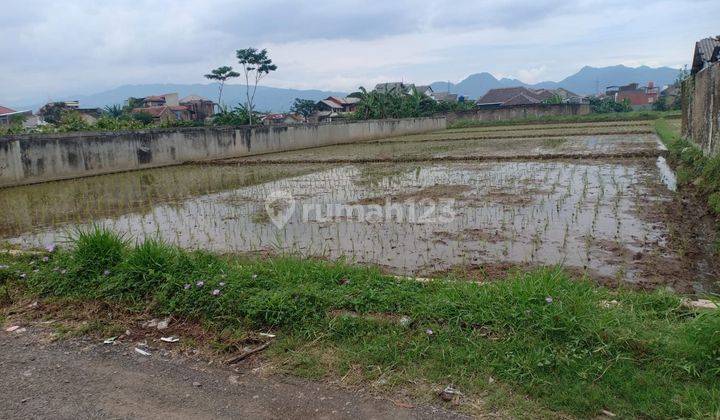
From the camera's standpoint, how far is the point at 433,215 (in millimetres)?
7219

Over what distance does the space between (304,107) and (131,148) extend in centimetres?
3647

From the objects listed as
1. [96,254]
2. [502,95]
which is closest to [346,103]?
[502,95]

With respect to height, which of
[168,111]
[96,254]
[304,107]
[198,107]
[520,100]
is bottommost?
[96,254]

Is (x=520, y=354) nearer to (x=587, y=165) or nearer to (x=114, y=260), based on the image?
(x=114, y=260)

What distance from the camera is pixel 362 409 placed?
2578 millimetres

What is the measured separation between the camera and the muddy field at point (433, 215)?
5008 mm

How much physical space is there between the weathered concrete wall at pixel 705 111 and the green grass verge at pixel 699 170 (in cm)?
20

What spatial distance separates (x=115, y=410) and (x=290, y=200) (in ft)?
22.3

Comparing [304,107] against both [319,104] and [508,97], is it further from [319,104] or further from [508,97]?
[508,97]

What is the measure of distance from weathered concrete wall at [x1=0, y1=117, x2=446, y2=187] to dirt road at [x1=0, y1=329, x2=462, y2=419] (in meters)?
11.9

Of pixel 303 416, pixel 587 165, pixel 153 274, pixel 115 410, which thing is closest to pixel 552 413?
pixel 303 416

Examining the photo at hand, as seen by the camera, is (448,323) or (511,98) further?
(511,98)

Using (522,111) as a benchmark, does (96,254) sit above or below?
below

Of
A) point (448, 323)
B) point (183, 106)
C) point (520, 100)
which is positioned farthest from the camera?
point (520, 100)
